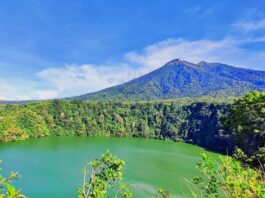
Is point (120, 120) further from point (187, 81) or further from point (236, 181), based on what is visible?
point (187, 81)

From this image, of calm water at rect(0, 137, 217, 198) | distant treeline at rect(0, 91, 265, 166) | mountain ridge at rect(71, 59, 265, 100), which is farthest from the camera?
mountain ridge at rect(71, 59, 265, 100)

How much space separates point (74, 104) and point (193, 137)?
76.7 feet

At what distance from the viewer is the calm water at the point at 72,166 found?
21.7m

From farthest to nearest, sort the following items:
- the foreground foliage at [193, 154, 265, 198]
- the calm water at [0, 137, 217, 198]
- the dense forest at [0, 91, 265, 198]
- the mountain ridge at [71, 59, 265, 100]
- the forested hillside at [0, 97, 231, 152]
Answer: the mountain ridge at [71, 59, 265, 100] < the forested hillside at [0, 97, 231, 152] < the dense forest at [0, 91, 265, 198] < the calm water at [0, 137, 217, 198] < the foreground foliage at [193, 154, 265, 198]

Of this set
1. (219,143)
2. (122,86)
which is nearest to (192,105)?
(219,143)

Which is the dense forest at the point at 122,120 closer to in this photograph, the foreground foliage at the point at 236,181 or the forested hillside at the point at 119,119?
the forested hillside at the point at 119,119

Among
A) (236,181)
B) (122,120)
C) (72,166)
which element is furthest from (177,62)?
(236,181)

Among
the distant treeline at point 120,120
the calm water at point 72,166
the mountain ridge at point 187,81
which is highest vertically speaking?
the mountain ridge at point 187,81

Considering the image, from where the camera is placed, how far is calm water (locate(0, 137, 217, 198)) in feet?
71.2

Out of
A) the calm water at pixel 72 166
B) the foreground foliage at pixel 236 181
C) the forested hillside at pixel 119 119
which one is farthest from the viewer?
the forested hillside at pixel 119 119

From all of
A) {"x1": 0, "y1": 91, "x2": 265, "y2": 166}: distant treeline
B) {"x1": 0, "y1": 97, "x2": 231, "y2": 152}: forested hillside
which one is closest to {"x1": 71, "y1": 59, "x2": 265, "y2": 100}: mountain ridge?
{"x1": 0, "y1": 97, "x2": 231, "y2": 152}: forested hillside

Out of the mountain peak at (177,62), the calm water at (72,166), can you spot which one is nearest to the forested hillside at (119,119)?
the calm water at (72,166)

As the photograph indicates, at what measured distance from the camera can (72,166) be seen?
29484 millimetres

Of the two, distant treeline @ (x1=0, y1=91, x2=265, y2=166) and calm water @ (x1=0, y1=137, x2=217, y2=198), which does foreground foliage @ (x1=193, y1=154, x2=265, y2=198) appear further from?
distant treeline @ (x1=0, y1=91, x2=265, y2=166)
